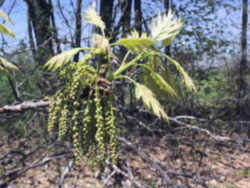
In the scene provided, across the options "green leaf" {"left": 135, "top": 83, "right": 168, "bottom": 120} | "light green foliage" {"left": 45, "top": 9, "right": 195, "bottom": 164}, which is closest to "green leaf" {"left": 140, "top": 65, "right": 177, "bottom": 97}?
"light green foliage" {"left": 45, "top": 9, "right": 195, "bottom": 164}

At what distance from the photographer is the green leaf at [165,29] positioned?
162 cm

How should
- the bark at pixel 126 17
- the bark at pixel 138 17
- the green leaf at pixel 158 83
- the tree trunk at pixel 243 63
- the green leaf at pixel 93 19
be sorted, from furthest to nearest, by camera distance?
the tree trunk at pixel 243 63, the bark at pixel 138 17, the bark at pixel 126 17, the green leaf at pixel 93 19, the green leaf at pixel 158 83

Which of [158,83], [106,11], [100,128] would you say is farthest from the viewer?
[106,11]

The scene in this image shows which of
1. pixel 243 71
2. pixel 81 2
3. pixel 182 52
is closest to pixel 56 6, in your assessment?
pixel 81 2

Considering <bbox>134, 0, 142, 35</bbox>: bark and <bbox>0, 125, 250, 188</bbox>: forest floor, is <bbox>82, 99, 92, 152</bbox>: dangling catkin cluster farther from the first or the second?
<bbox>134, 0, 142, 35</bbox>: bark

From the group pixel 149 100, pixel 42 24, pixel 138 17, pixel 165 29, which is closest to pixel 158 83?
pixel 149 100

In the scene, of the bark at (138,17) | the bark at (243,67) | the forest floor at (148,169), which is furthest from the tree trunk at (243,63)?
the bark at (138,17)

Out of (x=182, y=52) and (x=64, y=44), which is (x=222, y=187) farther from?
(x=64, y=44)

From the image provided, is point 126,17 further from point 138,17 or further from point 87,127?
point 87,127

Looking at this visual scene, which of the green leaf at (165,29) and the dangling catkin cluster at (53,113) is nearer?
the dangling catkin cluster at (53,113)

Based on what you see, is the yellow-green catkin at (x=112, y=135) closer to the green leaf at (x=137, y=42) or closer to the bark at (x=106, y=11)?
the green leaf at (x=137, y=42)

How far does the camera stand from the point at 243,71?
24.6ft

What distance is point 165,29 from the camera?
65.4 inches

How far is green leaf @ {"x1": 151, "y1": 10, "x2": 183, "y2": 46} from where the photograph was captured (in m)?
1.62
